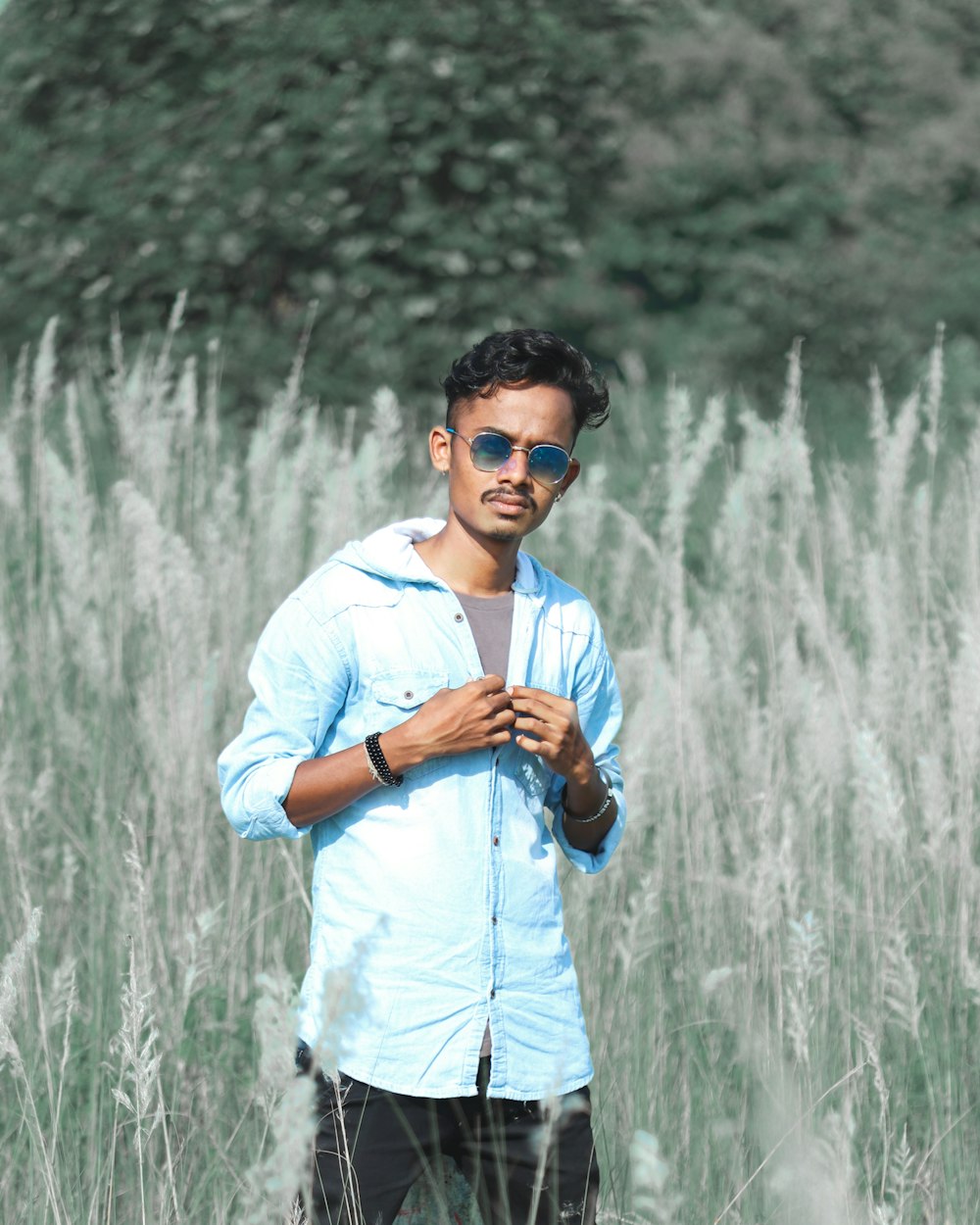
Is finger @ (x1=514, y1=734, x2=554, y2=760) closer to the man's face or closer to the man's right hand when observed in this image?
the man's right hand

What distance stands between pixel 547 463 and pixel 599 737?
1.18 feet

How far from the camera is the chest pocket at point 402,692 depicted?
4.95 feet

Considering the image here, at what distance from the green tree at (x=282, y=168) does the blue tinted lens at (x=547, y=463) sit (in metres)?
4.77

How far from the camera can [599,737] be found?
168 centimetres

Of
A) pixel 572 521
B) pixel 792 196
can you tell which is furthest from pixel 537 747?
pixel 792 196

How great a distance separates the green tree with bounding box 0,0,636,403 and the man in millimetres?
4752

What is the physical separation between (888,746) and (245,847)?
1368 mm

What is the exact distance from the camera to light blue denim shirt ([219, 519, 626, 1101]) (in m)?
1.42

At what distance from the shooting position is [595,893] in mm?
2414

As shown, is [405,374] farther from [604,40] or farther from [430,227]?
[604,40]

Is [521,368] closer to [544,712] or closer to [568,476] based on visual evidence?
[568,476]

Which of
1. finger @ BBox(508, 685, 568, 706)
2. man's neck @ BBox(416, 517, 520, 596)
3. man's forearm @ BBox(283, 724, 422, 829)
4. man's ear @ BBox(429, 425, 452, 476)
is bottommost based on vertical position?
man's forearm @ BBox(283, 724, 422, 829)

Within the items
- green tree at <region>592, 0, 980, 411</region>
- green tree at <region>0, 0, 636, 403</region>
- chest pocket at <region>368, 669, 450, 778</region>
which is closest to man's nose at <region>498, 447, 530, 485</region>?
chest pocket at <region>368, 669, 450, 778</region>

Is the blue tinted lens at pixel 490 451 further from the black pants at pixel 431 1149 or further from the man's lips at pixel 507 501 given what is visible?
the black pants at pixel 431 1149
